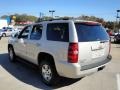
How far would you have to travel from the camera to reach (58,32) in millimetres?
5781

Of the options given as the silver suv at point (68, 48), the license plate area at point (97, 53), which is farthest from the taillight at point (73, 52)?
the license plate area at point (97, 53)

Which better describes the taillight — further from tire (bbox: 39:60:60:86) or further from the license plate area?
tire (bbox: 39:60:60:86)

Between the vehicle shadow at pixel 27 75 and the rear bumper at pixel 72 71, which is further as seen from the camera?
the vehicle shadow at pixel 27 75

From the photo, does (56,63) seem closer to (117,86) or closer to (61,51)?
(61,51)

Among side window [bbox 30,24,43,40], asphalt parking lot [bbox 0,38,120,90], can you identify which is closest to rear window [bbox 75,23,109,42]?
asphalt parking lot [bbox 0,38,120,90]

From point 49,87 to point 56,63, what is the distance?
2.74 feet

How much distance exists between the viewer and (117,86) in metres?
6.15

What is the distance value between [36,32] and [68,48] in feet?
6.53

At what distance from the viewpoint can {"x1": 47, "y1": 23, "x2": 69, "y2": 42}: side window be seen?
5473 millimetres

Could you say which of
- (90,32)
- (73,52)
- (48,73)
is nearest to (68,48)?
(73,52)

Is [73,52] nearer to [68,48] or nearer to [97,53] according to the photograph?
[68,48]

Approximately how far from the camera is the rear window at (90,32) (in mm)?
5454

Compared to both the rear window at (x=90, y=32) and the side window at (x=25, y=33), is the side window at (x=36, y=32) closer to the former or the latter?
the side window at (x=25, y=33)

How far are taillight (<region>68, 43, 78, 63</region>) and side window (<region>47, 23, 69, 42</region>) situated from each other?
0.24 meters
